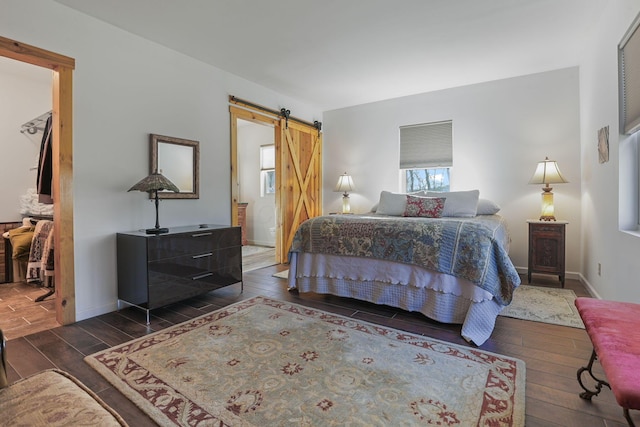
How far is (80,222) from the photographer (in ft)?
8.71

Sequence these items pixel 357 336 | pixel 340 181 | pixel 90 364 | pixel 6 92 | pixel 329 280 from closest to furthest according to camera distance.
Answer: pixel 90 364 → pixel 357 336 → pixel 329 280 → pixel 6 92 → pixel 340 181

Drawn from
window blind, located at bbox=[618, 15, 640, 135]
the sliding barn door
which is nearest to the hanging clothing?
the sliding barn door

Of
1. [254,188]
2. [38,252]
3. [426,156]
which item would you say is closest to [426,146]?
[426,156]

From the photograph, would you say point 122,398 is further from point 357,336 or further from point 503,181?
point 503,181

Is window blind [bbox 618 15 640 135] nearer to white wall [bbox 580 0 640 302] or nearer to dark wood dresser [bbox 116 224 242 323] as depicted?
white wall [bbox 580 0 640 302]

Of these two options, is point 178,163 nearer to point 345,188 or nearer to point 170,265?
point 170,265

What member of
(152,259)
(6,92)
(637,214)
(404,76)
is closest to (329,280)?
(152,259)

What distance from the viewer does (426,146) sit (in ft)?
16.0

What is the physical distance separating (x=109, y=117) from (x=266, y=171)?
12.9 ft

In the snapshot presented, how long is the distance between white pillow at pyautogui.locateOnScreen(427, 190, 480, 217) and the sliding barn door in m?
2.38

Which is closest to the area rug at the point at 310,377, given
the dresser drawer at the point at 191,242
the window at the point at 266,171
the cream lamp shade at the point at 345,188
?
the dresser drawer at the point at 191,242

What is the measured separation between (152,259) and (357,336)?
1.76 m

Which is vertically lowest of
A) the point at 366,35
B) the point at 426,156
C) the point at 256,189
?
the point at 256,189

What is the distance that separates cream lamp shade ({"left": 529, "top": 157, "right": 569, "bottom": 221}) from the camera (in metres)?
3.69
